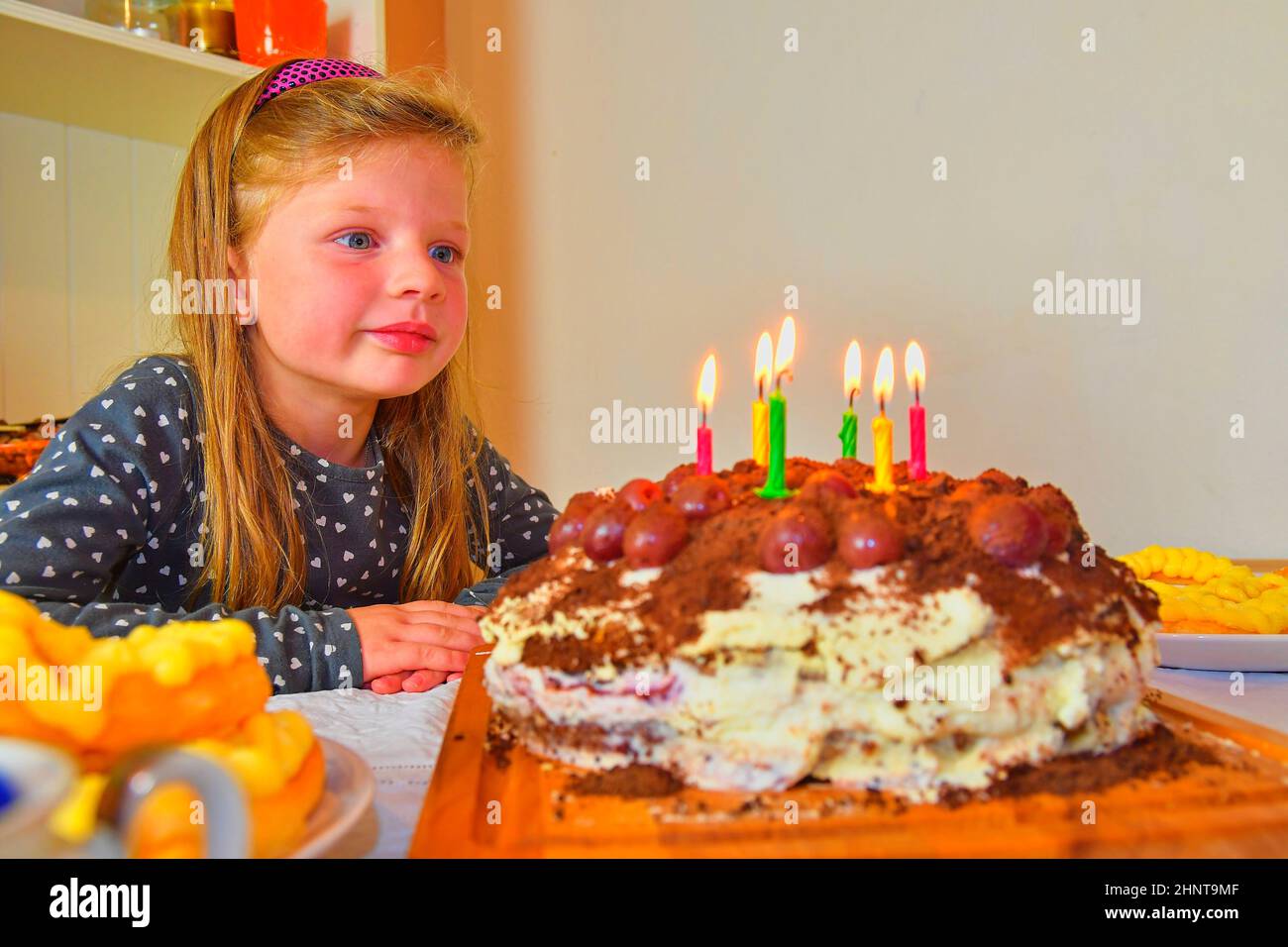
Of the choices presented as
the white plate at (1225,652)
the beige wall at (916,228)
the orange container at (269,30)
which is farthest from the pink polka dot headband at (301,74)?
the white plate at (1225,652)

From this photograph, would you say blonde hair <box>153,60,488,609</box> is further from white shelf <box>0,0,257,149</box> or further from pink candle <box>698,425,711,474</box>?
pink candle <box>698,425,711,474</box>

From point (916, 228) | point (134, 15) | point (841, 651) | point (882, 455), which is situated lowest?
point (841, 651)

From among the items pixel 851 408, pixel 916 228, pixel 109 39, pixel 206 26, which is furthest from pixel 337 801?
pixel 916 228

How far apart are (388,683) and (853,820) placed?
2.15 feet

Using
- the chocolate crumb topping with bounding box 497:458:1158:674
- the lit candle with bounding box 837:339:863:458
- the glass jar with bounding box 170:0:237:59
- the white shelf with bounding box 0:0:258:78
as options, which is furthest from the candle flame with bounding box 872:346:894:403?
the glass jar with bounding box 170:0:237:59

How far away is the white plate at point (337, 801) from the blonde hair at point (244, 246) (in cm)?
84

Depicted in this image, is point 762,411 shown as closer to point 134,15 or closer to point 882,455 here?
point 882,455

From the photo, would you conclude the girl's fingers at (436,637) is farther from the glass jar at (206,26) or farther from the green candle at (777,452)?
the glass jar at (206,26)

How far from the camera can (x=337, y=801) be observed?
2.14ft
